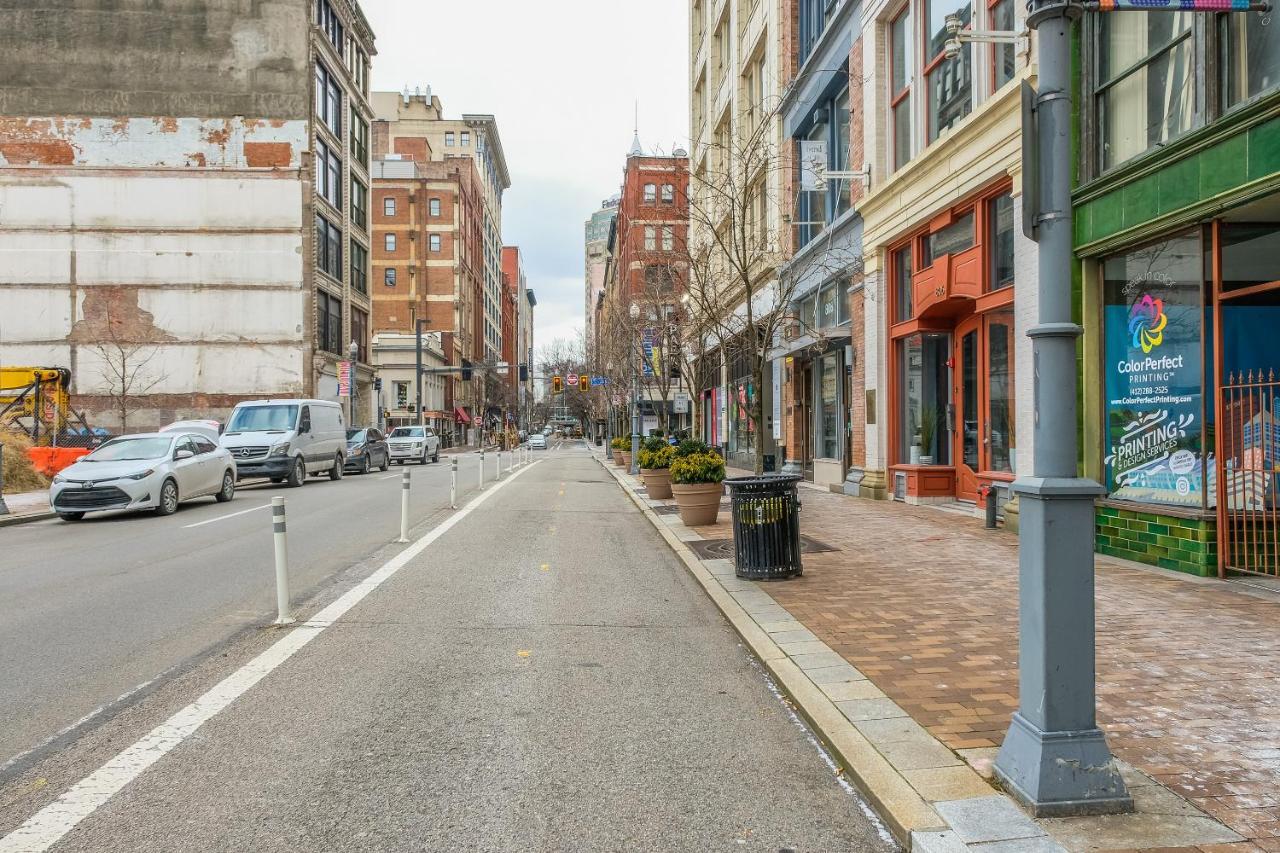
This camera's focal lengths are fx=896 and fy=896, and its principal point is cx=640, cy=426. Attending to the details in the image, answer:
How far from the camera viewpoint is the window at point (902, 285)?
54.0 feet

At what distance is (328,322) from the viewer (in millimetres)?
44125

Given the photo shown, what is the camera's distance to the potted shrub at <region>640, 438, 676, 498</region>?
59.9ft

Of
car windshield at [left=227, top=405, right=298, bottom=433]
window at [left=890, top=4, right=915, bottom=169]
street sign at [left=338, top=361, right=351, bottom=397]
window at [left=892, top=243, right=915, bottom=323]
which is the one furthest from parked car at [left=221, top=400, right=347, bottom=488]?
window at [left=890, top=4, right=915, bottom=169]

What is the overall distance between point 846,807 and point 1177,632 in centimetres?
383

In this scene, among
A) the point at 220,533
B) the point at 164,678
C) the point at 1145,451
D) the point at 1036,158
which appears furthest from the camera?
the point at 220,533

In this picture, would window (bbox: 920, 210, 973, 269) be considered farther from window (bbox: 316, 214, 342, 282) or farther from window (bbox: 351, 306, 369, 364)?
window (bbox: 351, 306, 369, 364)

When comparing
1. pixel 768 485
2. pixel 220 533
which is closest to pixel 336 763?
pixel 768 485

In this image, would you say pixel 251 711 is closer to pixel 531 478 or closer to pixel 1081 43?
pixel 1081 43

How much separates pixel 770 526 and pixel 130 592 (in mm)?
6088

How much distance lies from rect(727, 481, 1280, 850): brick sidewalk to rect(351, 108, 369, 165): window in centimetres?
4532

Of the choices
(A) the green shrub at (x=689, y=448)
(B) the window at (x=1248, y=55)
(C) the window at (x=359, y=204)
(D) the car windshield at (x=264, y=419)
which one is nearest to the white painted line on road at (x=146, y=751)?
(A) the green shrub at (x=689, y=448)

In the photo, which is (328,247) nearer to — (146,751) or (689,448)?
(689,448)

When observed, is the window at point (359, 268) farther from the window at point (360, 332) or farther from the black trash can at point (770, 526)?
the black trash can at point (770, 526)

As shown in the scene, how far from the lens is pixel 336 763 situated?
13.6ft
